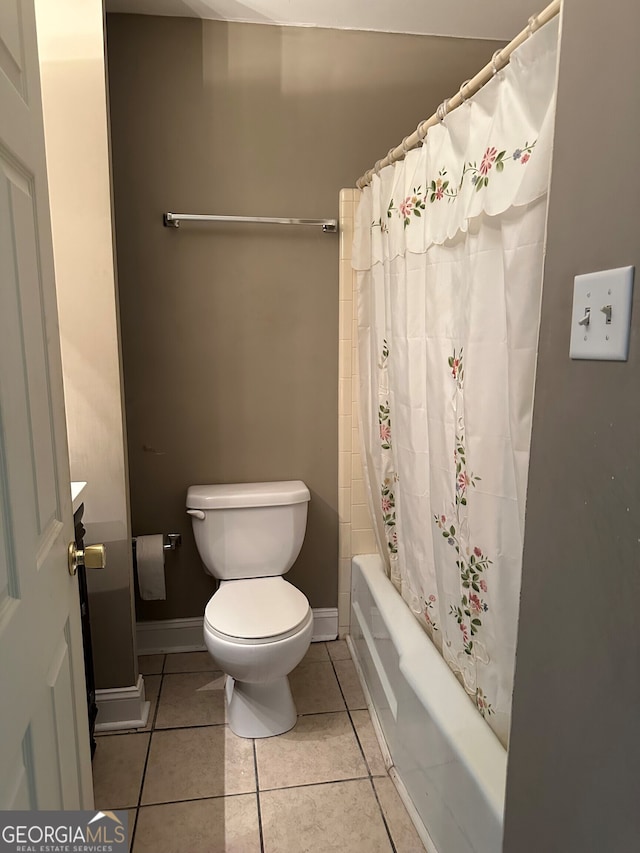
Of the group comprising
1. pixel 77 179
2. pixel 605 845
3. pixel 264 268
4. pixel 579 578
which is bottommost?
pixel 605 845

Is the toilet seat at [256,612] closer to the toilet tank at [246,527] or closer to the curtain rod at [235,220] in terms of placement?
the toilet tank at [246,527]

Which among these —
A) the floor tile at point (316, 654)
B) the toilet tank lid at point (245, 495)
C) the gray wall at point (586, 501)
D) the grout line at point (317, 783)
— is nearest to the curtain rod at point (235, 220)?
the toilet tank lid at point (245, 495)

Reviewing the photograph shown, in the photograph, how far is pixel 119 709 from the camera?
6.57ft

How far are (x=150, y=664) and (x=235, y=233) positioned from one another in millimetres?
1761

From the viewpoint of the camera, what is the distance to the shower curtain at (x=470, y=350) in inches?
42.3

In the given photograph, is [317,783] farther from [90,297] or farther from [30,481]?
[90,297]

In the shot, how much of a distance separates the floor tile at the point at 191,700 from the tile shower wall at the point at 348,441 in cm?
61

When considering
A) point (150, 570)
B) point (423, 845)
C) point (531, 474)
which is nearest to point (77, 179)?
point (150, 570)

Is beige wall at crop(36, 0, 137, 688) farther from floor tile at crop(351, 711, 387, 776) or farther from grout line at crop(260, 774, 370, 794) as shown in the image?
floor tile at crop(351, 711, 387, 776)

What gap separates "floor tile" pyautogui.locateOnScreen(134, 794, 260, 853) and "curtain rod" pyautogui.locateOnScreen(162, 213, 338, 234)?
6.29 feet

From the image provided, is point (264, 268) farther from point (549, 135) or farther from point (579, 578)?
point (579, 578)

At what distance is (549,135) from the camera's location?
3.24ft

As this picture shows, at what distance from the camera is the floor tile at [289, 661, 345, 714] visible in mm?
2096

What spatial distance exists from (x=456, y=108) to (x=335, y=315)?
3.51 feet
